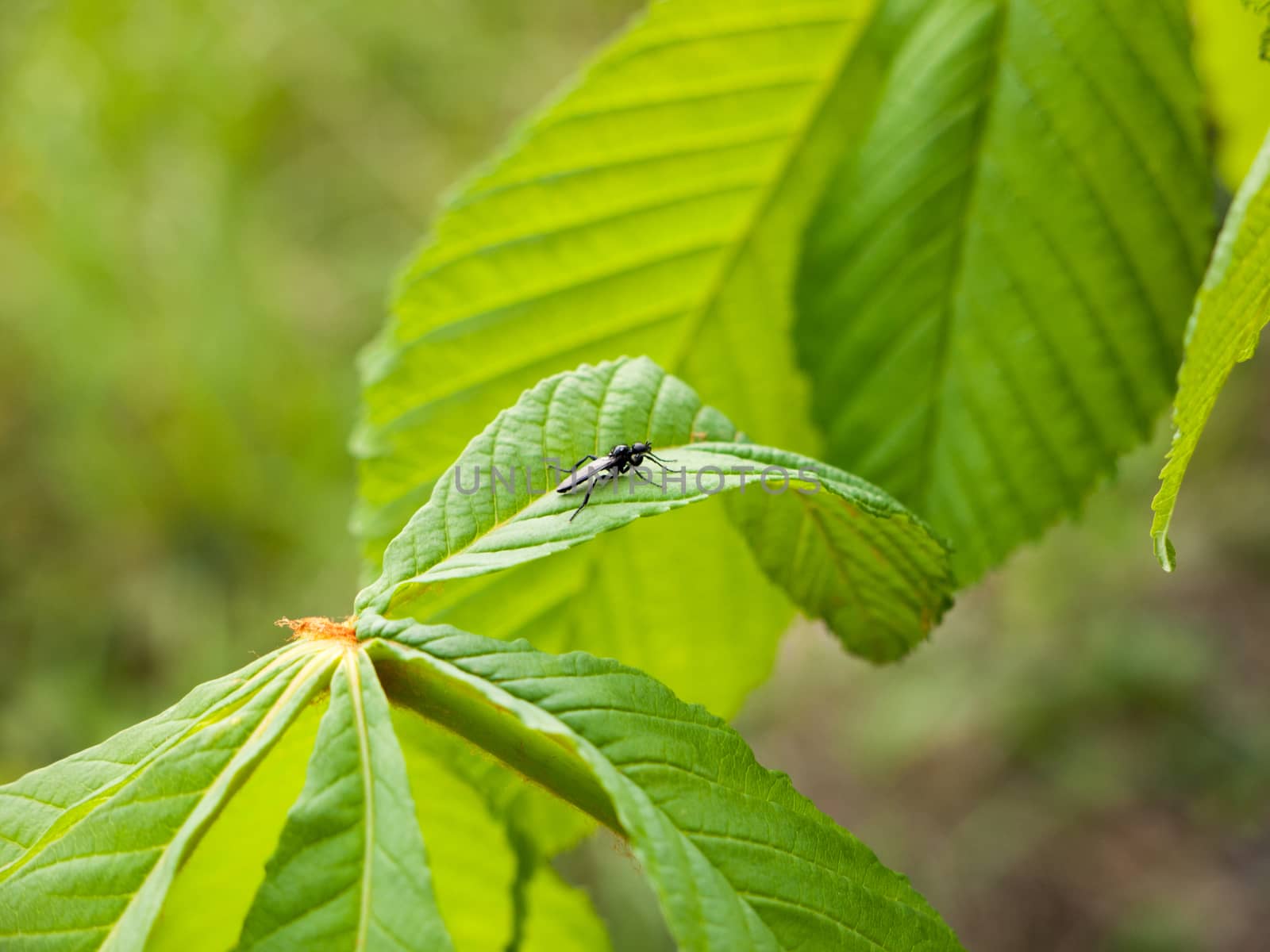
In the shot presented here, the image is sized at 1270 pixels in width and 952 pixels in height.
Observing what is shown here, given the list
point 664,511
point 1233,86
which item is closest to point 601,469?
point 664,511

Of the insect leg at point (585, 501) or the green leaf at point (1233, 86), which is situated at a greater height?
the green leaf at point (1233, 86)

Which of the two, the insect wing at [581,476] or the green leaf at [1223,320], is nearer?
the green leaf at [1223,320]

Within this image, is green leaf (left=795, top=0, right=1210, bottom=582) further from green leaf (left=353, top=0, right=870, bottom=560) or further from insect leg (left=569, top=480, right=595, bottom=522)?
insect leg (left=569, top=480, right=595, bottom=522)

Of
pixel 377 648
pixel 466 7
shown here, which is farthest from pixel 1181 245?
pixel 466 7

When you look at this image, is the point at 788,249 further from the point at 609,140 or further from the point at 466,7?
the point at 466,7

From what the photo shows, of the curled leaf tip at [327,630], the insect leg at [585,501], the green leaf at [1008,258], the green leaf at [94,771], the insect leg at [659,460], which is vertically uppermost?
the green leaf at [1008,258]

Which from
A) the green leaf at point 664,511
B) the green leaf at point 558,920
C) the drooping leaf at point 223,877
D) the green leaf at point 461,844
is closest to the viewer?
the green leaf at point 664,511

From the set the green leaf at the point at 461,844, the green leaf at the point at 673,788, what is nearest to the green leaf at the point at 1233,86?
the green leaf at the point at 673,788

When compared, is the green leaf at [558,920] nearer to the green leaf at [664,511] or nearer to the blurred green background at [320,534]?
the green leaf at [664,511]
